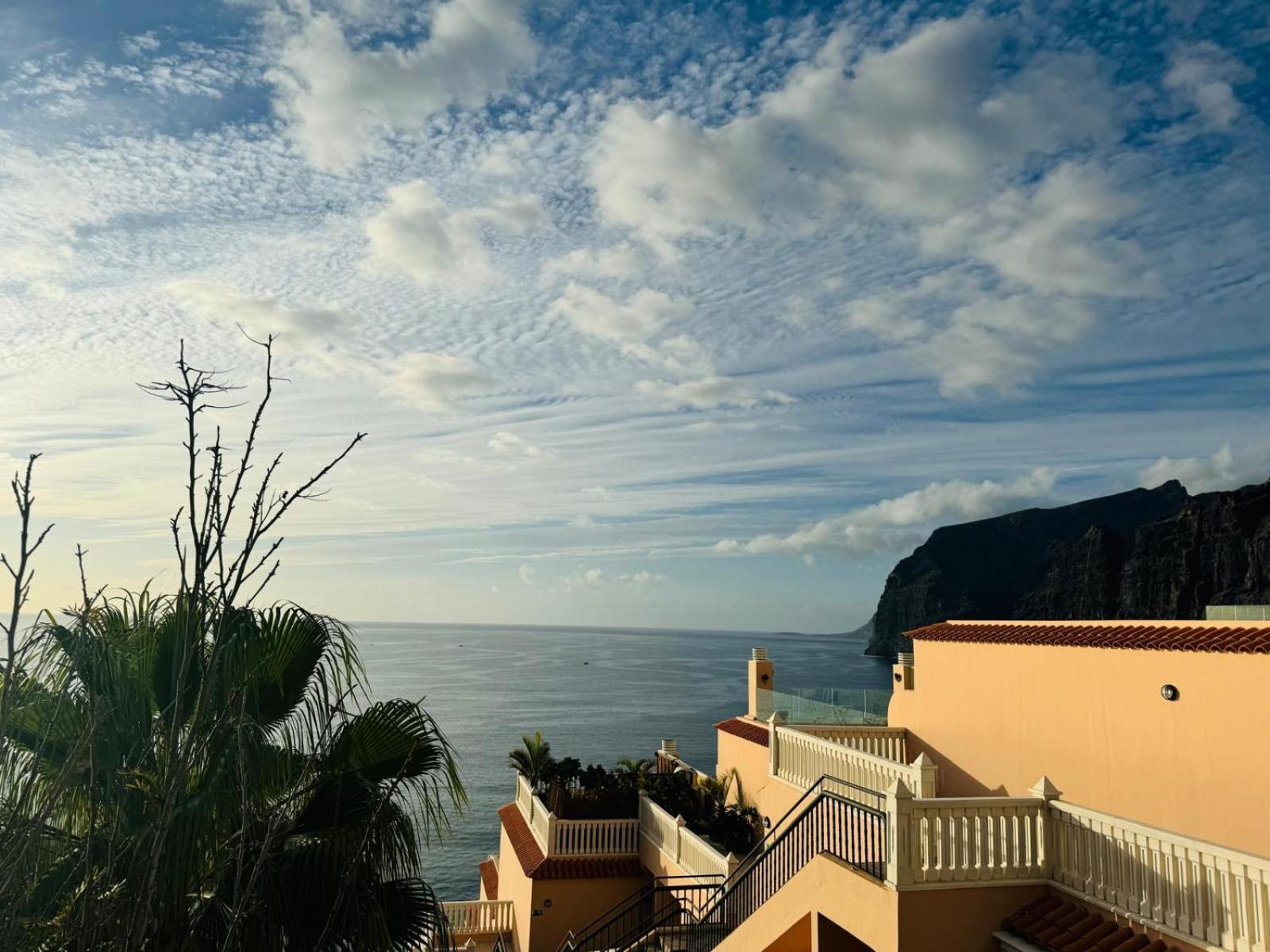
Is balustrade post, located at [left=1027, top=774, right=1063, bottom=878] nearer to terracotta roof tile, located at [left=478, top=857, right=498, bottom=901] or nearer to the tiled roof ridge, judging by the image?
the tiled roof ridge

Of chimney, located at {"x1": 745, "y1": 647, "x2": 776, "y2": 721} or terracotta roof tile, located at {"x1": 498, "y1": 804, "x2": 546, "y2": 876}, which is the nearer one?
terracotta roof tile, located at {"x1": 498, "y1": 804, "x2": 546, "y2": 876}

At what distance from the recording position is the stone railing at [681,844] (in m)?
14.7

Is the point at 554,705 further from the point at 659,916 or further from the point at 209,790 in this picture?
the point at 209,790

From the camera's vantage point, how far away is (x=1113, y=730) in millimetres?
12516

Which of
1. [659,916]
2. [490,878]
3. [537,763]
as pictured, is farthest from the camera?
[490,878]

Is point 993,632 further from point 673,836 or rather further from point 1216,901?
point 1216,901

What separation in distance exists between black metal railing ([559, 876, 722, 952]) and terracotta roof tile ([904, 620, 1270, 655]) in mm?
6490

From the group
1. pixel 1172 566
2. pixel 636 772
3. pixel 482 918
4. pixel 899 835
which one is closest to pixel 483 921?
pixel 482 918

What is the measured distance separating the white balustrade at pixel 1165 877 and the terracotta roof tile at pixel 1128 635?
148 inches

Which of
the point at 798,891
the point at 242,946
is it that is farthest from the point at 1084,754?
the point at 242,946

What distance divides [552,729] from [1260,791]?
233 feet

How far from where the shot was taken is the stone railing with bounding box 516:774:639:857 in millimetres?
19000

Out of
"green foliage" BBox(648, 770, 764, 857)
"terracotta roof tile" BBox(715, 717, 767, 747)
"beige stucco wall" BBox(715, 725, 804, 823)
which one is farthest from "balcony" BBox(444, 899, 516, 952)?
"terracotta roof tile" BBox(715, 717, 767, 747)

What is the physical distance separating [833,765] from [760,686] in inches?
310
